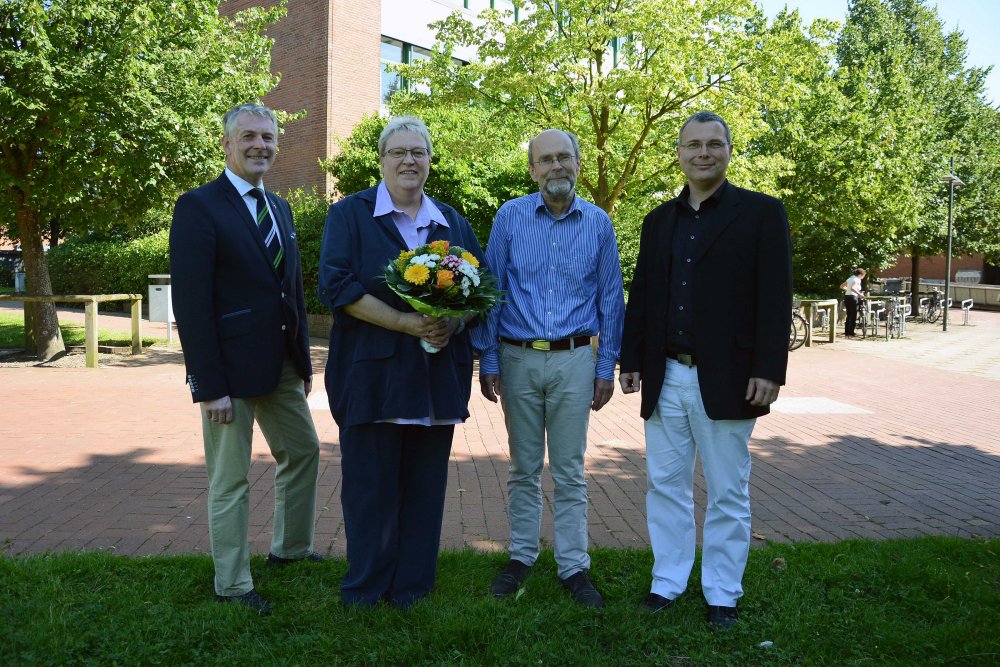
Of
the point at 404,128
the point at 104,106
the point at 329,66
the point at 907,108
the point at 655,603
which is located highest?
the point at 329,66

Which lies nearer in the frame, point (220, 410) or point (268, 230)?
point (220, 410)

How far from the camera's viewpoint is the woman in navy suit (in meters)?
3.33

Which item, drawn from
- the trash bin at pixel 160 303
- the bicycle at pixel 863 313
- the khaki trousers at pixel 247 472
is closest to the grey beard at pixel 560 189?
the khaki trousers at pixel 247 472

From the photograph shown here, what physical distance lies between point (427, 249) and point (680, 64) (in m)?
8.53

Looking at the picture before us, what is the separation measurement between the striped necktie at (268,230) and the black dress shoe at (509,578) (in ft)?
6.00

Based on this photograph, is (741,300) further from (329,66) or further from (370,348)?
(329,66)

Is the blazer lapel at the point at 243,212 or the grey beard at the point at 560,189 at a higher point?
the grey beard at the point at 560,189

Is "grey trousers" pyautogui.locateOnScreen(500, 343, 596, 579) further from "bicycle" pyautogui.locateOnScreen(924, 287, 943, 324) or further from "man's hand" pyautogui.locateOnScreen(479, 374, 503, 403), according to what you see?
Result: "bicycle" pyautogui.locateOnScreen(924, 287, 943, 324)

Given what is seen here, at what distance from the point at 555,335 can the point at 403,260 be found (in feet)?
2.79

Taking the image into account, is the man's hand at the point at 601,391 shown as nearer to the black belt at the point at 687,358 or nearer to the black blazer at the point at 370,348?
the black belt at the point at 687,358

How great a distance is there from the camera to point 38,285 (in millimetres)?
12406

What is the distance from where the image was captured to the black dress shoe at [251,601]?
3406 mm

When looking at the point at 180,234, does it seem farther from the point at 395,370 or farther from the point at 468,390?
the point at 468,390

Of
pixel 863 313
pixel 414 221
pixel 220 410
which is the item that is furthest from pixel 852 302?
pixel 220 410
